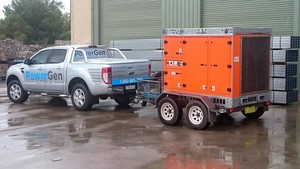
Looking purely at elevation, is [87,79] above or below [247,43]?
below

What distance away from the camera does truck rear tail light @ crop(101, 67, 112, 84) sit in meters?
12.7

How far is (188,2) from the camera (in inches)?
696

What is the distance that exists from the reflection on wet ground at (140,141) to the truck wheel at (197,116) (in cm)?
18

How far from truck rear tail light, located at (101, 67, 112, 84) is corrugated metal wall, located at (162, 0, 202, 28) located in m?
5.90

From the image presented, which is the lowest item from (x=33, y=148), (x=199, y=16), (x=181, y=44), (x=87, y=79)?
(x=33, y=148)

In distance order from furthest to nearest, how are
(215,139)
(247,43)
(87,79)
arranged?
(87,79)
(247,43)
(215,139)

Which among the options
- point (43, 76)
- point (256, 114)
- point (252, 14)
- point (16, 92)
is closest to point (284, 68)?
point (252, 14)

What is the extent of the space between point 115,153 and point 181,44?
11.1ft

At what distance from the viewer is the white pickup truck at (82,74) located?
1294cm

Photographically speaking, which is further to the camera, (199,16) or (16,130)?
(199,16)

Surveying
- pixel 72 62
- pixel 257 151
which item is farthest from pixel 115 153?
pixel 72 62

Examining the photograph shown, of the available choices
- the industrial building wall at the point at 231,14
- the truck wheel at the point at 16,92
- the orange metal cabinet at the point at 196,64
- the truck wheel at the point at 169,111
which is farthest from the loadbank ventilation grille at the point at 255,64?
the truck wheel at the point at 16,92

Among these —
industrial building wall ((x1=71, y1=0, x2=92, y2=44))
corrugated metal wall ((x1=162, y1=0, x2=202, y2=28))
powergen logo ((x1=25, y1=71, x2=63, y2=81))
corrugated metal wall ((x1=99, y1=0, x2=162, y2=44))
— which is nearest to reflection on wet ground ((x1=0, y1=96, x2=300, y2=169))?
powergen logo ((x1=25, y1=71, x2=63, y2=81))

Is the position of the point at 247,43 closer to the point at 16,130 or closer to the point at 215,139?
the point at 215,139
